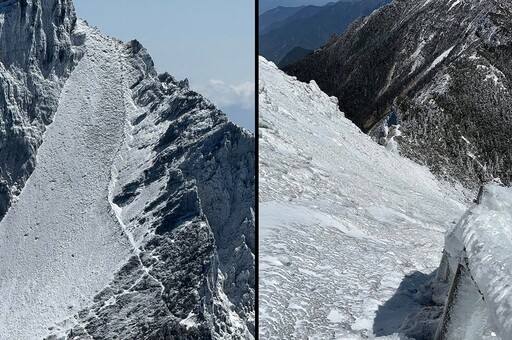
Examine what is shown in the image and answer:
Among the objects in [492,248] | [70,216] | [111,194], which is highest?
[111,194]

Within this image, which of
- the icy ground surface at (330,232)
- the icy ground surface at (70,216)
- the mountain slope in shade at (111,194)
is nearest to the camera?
the icy ground surface at (330,232)

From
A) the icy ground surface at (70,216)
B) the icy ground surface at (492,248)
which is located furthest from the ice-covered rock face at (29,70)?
the icy ground surface at (492,248)

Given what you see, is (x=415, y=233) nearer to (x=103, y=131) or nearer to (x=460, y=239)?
(x=460, y=239)

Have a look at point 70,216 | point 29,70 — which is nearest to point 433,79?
point 70,216

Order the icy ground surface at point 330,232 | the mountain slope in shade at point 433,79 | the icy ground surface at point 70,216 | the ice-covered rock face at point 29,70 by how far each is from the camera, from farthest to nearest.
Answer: the ice-covered rock face at point 29,70 < the icy ground surface at point 70,216 < the mountain slope in shade at point 433,79 < the icy ground surface at point 330,232

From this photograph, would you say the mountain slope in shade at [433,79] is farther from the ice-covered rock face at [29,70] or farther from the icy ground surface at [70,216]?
the ice-covered rock face at [29,70]

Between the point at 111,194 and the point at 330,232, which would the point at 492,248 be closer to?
the point at 330,232
